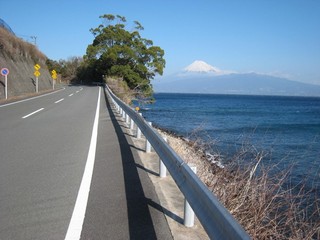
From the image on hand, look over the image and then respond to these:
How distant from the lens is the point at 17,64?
34344 millimetres

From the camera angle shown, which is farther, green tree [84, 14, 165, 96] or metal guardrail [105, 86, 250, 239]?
green tree [84, 14, 165, 96]

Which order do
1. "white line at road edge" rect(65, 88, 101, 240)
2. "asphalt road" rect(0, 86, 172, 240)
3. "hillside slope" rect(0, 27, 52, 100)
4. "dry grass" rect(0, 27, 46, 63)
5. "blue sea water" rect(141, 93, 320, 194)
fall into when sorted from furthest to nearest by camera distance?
"dry grass" rect(0, 27, 46, 63)
"hillside slope" rect(0, 27, 52, 100)
"blue sea water" rect(141, 93, 320, 194)
"asphalt road" rect(0, 86, 172, 240)
"white line at road edge" rect(65, 88, 101, 240)

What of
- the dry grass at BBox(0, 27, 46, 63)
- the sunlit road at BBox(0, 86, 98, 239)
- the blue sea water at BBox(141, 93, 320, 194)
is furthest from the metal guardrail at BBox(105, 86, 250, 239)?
the dry grass at BBox(0, 27, 46, 63)

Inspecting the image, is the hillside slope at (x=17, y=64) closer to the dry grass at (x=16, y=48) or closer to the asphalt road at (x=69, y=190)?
the dry grass at (x=16, y=48)

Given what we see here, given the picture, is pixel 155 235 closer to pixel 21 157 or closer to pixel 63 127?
pixel 21 157

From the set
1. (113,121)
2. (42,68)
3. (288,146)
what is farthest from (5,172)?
(42,68)

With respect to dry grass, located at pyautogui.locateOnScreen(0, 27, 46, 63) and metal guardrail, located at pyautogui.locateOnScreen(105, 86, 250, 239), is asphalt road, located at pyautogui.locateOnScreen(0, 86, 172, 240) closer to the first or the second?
metal guardrail, located at pyautogui.locateOnScreen(105, 86, 250, 239)

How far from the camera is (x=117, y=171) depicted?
668cm

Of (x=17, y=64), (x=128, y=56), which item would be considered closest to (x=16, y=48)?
(x=17, y=64)

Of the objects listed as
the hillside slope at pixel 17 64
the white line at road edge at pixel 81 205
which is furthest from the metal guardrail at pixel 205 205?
the hillside slope at pixel 17 64

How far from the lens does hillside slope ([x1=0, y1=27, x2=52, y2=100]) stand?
96.9 ft

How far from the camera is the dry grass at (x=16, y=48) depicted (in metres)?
31.9

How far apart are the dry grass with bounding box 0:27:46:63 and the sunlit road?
2269 cm

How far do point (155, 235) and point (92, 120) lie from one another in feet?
35.9
